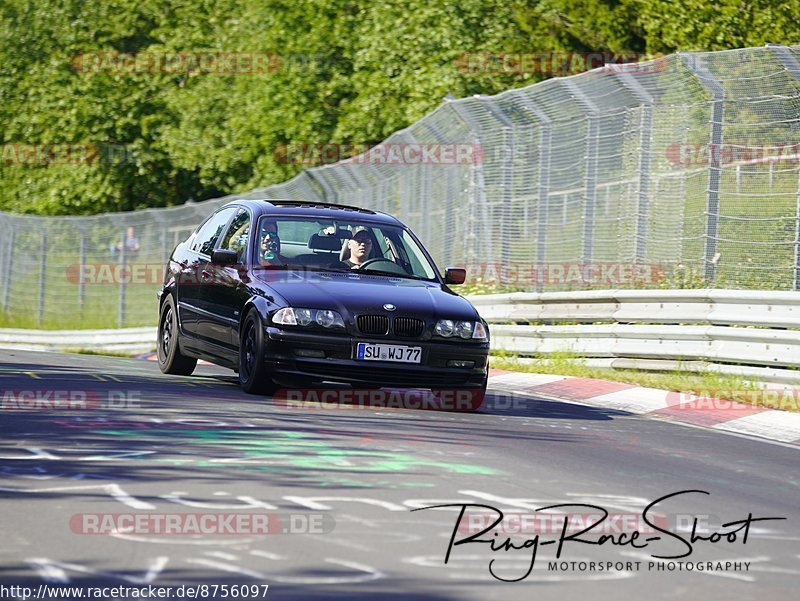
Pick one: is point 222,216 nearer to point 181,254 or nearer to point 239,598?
point 181,254

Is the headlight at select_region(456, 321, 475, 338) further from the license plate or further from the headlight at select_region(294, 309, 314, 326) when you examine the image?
the headlight at select_region(294, 309, 314, 326)

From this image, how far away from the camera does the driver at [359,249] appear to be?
12188 mm

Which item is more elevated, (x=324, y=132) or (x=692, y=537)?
(x=324, y=132)

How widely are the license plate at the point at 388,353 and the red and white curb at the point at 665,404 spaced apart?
6.99ft

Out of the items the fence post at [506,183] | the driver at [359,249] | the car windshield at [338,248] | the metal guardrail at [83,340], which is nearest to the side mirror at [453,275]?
the car windshield at [338,248]

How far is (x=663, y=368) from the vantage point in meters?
14.8

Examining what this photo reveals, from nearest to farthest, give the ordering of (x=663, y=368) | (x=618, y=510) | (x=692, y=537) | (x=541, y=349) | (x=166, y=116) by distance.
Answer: (x=692, y=537) < (x=618, y=510) < (x=663, y=368) < (x=541, y=349) < (x=166, y=116)

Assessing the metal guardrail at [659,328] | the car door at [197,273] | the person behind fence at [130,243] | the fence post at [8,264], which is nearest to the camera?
the car door at [197,273]

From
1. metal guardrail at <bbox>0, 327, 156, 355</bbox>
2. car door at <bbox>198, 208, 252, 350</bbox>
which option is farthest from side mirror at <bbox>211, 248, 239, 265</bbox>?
metal guardrail at <bbox>0, 327, 156, 355</bbox>

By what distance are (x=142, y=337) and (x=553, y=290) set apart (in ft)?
39.2

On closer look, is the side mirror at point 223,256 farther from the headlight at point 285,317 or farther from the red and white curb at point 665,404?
the red and white curb at point 665,404

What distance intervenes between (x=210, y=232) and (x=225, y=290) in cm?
161

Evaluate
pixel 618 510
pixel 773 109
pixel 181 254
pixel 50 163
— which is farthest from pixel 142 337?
pixel 618 510

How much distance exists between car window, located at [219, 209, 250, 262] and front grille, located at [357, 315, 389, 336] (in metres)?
1.69
